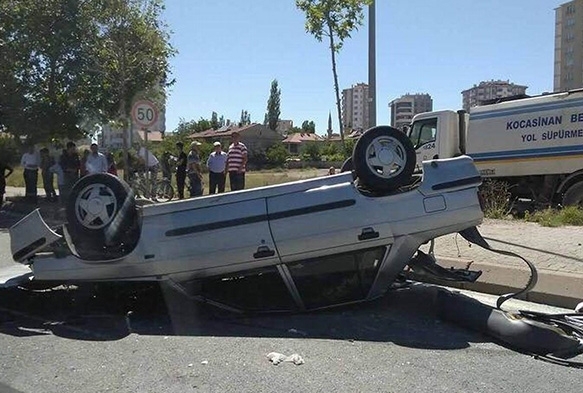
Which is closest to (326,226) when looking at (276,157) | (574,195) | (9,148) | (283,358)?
(283,358)

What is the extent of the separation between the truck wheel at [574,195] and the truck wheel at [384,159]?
9605mm

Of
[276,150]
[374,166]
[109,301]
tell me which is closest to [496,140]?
[374,166]

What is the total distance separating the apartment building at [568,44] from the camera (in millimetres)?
96812

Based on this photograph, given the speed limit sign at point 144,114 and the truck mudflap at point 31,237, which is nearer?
the truck mudflap at point 31,237

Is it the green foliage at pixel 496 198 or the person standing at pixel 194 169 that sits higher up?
the person standing at pixel 194 169

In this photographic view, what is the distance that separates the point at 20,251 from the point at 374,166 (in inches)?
131

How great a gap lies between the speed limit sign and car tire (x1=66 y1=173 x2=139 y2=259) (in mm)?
7048

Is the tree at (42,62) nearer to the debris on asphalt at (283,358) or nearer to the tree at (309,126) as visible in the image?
the debris on asphalt at (283,358)

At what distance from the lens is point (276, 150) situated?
65.8 meters

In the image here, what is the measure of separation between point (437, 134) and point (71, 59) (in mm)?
10854

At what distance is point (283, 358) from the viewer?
4344mm

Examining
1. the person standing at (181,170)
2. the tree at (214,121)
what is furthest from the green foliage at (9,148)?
the tree at (214,121)

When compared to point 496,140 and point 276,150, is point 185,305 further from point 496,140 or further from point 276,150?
point 276,150

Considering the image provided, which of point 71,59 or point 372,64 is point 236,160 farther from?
point 71,59
